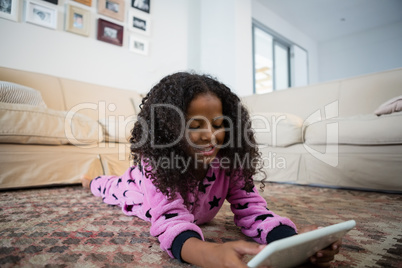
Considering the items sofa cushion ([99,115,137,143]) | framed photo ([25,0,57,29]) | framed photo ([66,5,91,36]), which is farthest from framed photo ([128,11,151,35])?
sofa cushion ([99,115,137,143])

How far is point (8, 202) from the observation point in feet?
3.24

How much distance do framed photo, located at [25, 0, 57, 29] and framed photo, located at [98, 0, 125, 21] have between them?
1.45 feet

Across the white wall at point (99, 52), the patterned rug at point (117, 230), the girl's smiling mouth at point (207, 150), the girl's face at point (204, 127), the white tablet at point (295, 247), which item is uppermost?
the white wall at point (99, 52)

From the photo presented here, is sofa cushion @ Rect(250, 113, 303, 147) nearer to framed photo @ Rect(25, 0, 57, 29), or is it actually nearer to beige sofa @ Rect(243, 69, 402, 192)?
beige sofa @ Rect(243, 69, 402, 192)

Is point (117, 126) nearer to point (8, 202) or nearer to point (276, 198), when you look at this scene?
point (8, 202)

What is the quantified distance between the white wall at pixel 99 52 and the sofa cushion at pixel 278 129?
1.68 m

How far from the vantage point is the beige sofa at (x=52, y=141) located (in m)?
1.25

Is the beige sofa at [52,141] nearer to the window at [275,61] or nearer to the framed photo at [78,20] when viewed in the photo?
the framed photo at [78,20]

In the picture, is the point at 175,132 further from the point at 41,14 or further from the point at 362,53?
the point at 362,53

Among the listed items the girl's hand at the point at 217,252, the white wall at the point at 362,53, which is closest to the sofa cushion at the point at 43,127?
the girl's hand at the point at 217,252

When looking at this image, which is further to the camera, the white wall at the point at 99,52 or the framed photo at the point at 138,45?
the framed photo at the point at 138,45

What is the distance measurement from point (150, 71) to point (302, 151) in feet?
6.79

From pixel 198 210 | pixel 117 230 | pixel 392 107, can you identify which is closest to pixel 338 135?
pixel 392 107

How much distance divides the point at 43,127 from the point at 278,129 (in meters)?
1.37
